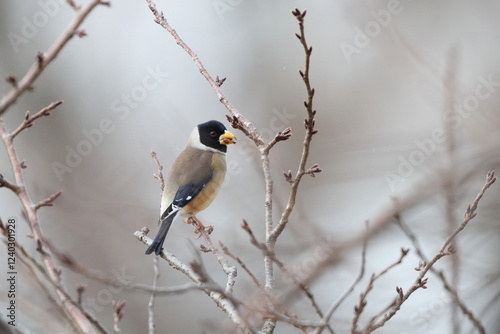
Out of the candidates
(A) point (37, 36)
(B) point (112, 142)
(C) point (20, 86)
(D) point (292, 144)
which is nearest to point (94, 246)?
(B) point (112, 142)

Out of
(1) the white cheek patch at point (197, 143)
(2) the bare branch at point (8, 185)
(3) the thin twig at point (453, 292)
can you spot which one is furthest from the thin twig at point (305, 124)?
(1) the white cheek patch at point (197, 143)

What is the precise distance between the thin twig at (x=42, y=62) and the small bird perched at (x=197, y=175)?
2090 mm

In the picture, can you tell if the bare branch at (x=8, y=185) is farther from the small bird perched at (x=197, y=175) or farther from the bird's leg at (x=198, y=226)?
the bird's leg at (x=198, y=226)

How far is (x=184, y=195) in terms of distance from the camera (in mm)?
4117

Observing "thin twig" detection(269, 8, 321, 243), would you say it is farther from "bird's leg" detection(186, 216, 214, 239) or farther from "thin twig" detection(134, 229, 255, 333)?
"bird's leg" detection(186, 216, 214, 239)

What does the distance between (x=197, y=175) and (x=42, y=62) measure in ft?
9.05

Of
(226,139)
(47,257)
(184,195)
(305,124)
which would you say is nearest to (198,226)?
(184,195)

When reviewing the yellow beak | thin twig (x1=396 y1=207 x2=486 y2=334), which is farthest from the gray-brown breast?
thin twig (x1=396 y1=207 x2=486 y2=334)

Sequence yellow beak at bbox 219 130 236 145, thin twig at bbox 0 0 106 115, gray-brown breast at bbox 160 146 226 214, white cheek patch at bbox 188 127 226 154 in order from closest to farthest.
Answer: thin twig at bbox 0 0 106 115, gray-brown breast at bbox 160 146 226 214, yellow beak at bbox 219 130 236 145, white cheek patch at bbox 188 127 226 154

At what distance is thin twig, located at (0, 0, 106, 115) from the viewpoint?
4.93ft

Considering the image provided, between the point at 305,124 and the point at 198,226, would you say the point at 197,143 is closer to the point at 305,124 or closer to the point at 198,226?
the point at 198,226

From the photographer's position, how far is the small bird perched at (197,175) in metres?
4.04

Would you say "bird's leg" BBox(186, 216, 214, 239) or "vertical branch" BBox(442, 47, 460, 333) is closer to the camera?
"vertical branch" BBox(442, 47, 460, 333)

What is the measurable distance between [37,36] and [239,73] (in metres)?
3.27
